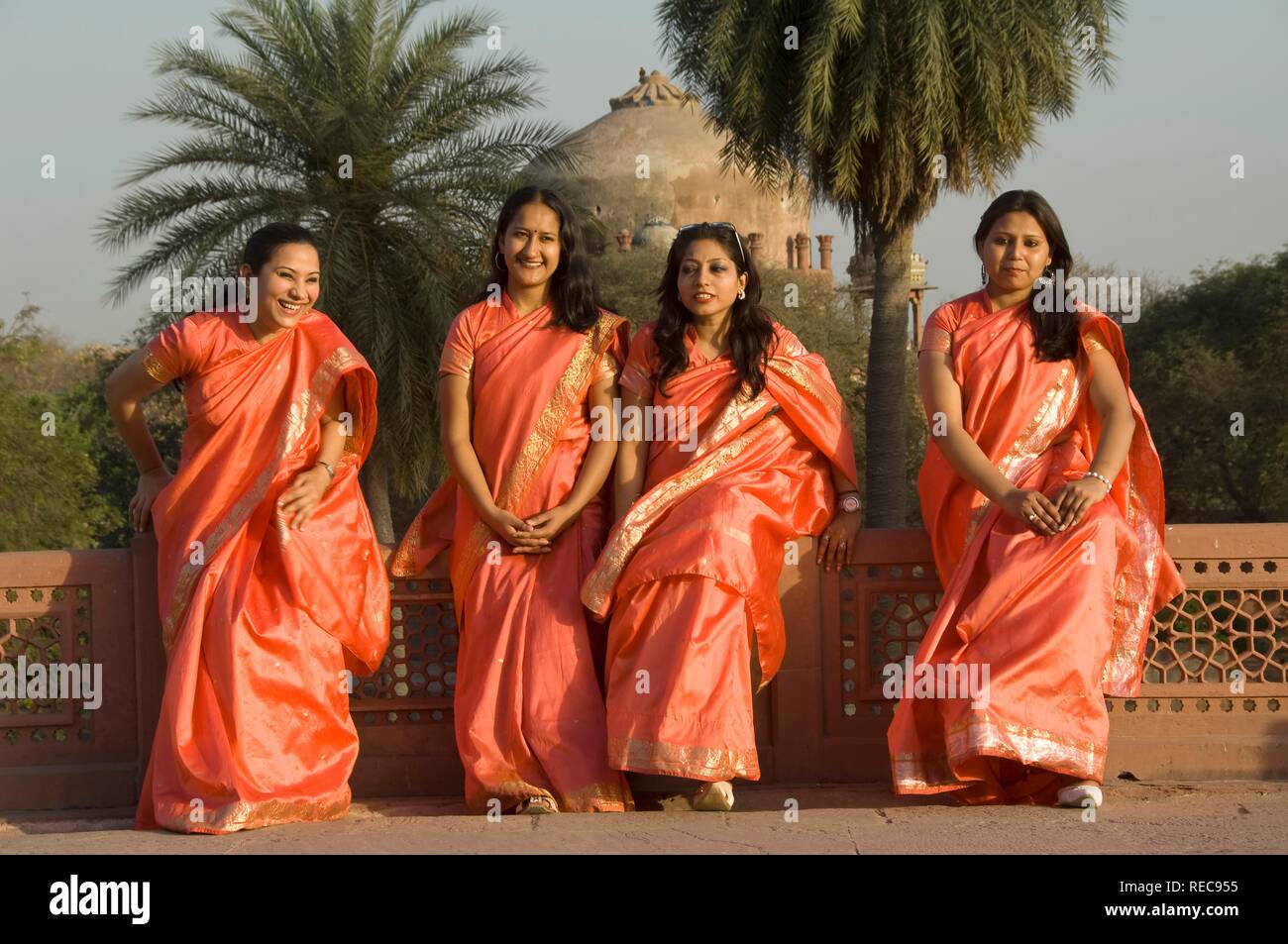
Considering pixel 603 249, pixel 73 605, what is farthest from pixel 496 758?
pixel 603 249

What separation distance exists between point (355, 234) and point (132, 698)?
31.8 ft

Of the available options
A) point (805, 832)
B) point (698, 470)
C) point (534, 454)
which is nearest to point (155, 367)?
point (534, 454)

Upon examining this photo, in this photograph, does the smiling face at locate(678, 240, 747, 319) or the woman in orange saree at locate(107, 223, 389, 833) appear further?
the smiling face at locate(678, 240, 747, 319)

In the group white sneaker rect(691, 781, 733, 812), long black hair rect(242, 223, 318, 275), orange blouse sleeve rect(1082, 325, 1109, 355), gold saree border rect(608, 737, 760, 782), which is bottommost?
white sneaker rect(691, 781, 733, 812)

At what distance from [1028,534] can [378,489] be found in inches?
462

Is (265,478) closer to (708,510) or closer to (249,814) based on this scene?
(249,814)

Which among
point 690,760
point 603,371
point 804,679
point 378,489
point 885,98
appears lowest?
point 690,760

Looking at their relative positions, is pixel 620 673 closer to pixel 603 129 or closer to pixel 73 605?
pixel 73 605

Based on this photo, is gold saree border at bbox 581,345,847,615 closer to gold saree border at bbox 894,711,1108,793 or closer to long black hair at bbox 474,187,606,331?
long black hair at bbox 474,187,606,331

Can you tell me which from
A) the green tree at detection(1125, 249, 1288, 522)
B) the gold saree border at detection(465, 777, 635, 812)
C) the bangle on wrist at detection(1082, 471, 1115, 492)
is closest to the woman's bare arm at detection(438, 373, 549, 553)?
the gold saree border at detection(465, 777, 635, 812)

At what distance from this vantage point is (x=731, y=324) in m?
5.35

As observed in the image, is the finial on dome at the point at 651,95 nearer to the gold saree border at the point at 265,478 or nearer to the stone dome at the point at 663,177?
the stone dome at the point at 663,177

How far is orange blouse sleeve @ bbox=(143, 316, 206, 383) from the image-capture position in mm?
5121

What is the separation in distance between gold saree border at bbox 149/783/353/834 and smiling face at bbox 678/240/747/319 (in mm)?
1966
